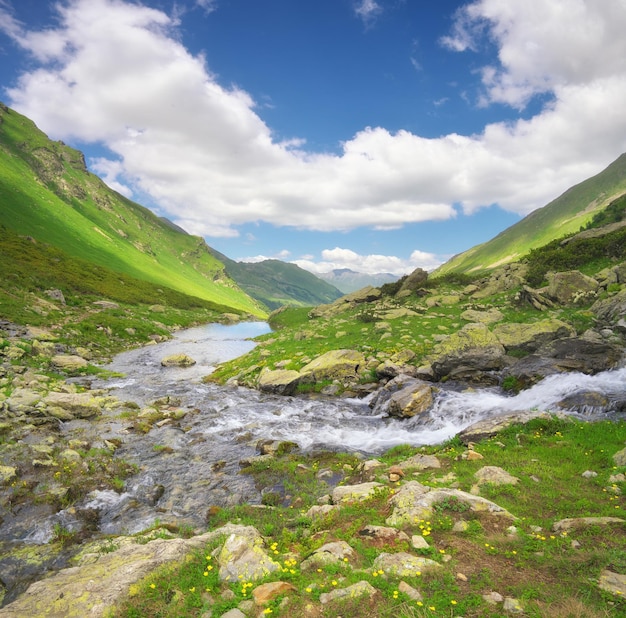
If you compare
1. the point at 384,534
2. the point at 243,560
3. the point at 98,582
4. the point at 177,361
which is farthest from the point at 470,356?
the point at 177,361

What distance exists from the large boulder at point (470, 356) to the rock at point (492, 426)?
722 centimetres

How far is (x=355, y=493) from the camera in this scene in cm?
1261

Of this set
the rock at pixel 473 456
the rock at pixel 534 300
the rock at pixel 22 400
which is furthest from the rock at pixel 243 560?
the rock at pixel 534 300

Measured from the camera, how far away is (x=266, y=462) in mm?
17609

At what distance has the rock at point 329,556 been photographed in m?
8.80

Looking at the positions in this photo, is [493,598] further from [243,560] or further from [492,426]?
[492,426]

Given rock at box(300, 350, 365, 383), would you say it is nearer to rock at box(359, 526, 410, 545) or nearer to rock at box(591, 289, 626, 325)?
rock at box(591, 289, 626, 325)

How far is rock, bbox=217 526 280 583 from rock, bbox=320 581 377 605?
1651 millimetres

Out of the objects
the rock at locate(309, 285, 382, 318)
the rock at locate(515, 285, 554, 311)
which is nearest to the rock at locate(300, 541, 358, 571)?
the rock at locate(515, 285, 554, 311)

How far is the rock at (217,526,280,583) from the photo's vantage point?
8.55 meters

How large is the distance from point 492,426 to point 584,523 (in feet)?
26.1

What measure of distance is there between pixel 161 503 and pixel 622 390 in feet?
76.3

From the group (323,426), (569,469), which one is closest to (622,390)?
(569,469)

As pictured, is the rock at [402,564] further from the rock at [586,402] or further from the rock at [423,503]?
the rock at [586,402]
